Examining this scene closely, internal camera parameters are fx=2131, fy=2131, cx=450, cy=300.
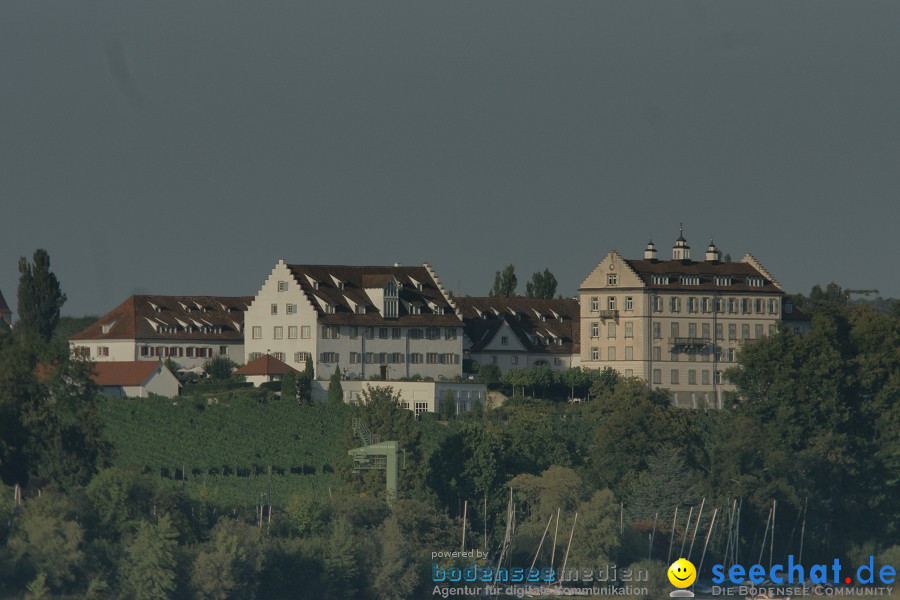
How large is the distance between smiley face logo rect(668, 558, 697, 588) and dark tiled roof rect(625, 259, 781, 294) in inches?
2085

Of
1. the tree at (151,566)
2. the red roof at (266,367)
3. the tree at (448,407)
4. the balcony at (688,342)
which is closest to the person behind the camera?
the tree at (151,566)

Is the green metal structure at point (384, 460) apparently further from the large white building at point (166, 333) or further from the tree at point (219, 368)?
A: the large white building at point (166, 333)

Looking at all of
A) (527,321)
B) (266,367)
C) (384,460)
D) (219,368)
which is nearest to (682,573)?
(384,460)

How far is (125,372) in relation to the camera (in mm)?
126438

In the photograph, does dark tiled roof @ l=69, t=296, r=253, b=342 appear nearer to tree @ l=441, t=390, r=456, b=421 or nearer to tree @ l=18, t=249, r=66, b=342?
tree @ l=18, t=249, r=66, b=342

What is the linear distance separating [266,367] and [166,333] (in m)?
13.1

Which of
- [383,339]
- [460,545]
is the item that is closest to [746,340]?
[383,339]

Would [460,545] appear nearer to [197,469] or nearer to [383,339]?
[197,469]

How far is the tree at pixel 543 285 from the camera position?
161375 mm

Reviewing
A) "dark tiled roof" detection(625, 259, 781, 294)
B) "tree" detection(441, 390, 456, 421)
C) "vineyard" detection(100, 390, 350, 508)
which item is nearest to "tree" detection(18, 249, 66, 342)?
"vineyard" detection(100, 390, 350, 508)

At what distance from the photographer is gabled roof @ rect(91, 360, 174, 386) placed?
12419cm

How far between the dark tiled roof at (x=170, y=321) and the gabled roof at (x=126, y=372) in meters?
6.71

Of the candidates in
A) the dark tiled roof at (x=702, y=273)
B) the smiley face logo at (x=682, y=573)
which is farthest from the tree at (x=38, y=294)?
the smiley face logo at (x=682, y=573)

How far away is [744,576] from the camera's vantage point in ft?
295
